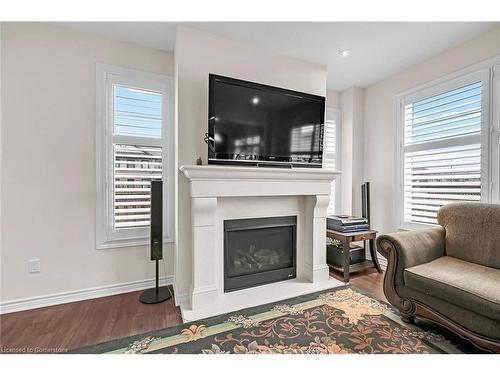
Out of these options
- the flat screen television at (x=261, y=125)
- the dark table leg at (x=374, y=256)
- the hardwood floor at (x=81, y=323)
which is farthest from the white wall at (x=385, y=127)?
the hardwood floor at (x=81, y=323)

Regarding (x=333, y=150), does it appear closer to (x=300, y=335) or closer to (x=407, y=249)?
(x=407, y=249)

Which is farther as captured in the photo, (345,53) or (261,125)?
(345,53)

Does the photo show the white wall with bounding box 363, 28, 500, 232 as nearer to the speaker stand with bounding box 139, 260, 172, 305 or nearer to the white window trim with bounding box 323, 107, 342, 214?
the white window trim with bounding box 323, 107, 342, 214

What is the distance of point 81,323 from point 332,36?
3.35 meters

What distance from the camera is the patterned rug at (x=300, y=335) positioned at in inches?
61.4

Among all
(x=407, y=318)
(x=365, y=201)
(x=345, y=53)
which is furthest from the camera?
(x=365, y=201)

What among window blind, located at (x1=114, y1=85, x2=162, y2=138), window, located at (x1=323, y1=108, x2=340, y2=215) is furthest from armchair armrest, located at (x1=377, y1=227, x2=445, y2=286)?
window blind, located at (x1=114, y1=85, x2=162, y2=138)

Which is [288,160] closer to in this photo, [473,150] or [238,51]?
[238,51]

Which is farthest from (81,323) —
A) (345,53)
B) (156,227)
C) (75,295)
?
Answer: (345,53)

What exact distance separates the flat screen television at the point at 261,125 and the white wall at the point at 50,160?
121cm

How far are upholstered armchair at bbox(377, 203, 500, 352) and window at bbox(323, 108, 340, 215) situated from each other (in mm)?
1472

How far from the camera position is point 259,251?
2516 millimetres

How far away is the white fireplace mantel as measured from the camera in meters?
2.04
